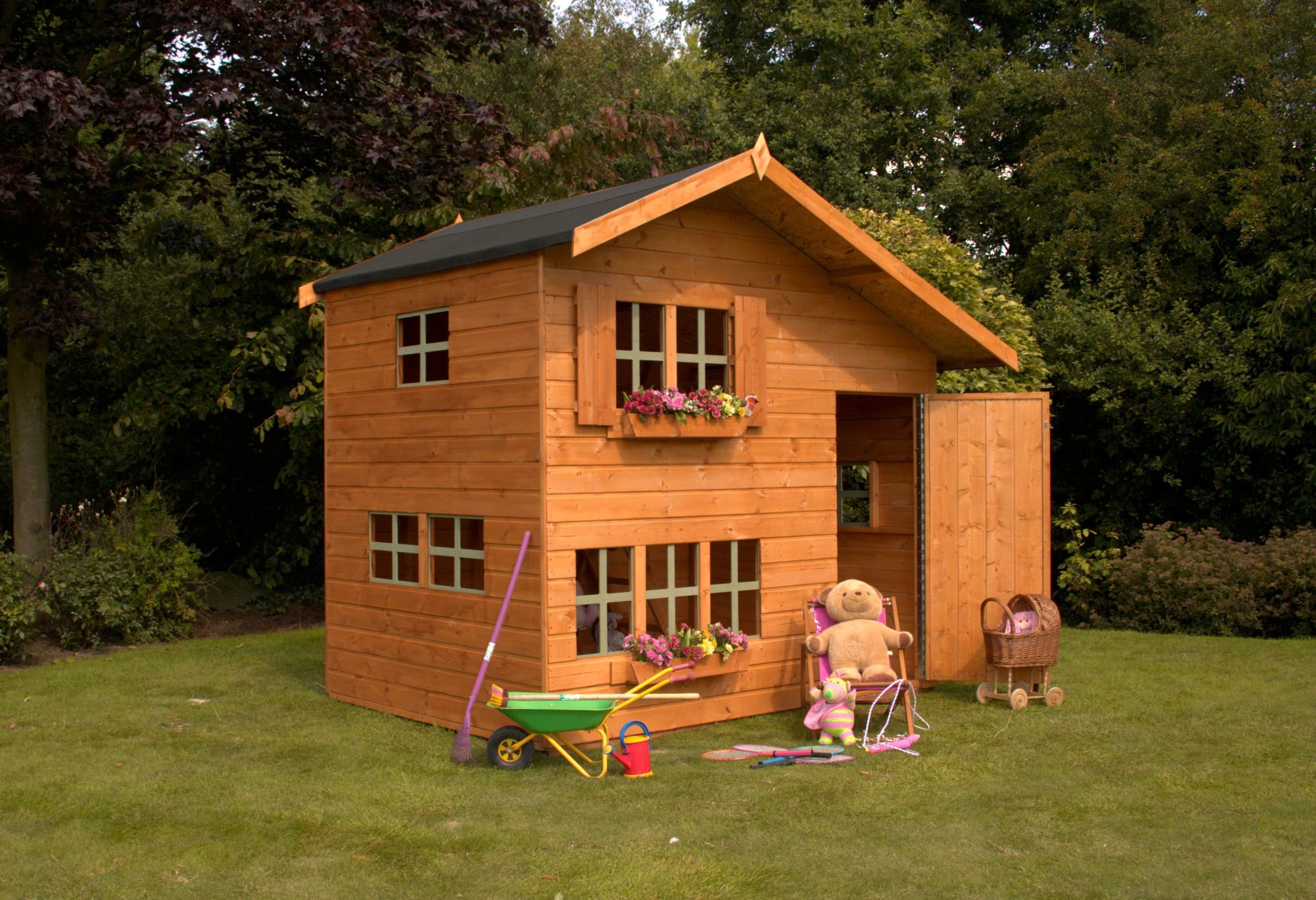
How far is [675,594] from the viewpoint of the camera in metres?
8.65

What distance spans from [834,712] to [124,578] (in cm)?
852

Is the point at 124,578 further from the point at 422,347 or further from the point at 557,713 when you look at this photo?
the point at 557,713

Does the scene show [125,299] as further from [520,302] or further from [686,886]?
[686,886]

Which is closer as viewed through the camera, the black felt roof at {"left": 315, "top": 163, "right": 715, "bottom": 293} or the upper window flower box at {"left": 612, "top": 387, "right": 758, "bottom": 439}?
the black felt roof at {"left": 315, "top": 163, "right": 715, "bottom": 293}

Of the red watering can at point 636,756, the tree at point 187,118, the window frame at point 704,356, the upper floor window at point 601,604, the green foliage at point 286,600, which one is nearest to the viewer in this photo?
the red watering can at point 636,756

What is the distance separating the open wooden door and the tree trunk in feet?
31.0

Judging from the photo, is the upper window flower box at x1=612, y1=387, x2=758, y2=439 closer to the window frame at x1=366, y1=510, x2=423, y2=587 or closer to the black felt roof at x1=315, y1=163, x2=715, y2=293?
the black felt roof at x1=315, y1=163, x2=715, y2=293

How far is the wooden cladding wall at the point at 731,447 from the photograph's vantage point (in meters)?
8.02

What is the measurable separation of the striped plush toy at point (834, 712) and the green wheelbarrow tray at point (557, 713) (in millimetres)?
1572

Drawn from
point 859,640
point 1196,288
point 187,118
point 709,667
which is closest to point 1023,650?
point 859,640

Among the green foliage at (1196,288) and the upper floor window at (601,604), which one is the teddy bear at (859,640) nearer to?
the upper floor window at (601,604)

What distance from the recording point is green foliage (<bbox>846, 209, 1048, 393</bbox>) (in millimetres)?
14656

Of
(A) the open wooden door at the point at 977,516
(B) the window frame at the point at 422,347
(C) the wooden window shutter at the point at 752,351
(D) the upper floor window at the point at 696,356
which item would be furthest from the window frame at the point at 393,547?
(A) the open wooden door at the point at 977,516

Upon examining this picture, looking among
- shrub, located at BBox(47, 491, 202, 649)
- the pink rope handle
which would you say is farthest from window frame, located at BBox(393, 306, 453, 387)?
shrub, located at BBox(47, 491, 202, 649)
